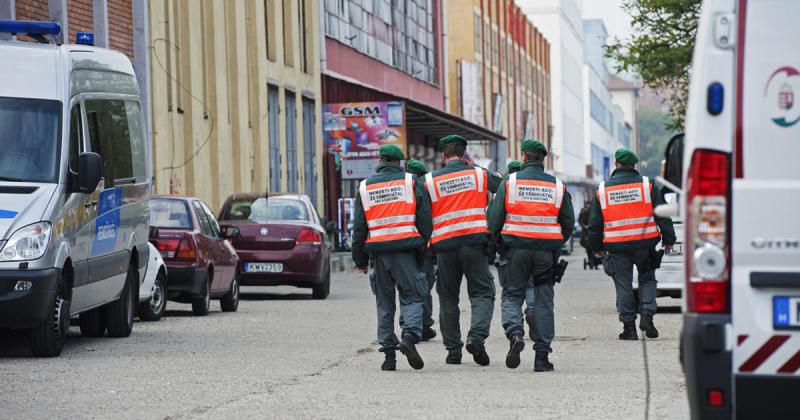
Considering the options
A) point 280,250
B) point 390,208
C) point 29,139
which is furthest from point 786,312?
point 280,250

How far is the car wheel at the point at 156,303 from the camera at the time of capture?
18.7 meters

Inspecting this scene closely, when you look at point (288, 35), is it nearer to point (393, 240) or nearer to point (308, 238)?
point (308, 238)

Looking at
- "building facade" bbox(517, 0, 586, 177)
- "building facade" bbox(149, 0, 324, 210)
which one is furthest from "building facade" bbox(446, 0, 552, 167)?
"building facade" bbox(149, 0, 324, 210)

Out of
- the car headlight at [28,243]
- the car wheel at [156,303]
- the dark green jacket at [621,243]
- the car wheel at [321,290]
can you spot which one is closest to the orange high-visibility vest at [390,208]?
the car headlight at [28,243]

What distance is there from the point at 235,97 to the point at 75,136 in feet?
82.3

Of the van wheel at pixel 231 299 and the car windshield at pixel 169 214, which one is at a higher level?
the car windshield at pixel 169 214

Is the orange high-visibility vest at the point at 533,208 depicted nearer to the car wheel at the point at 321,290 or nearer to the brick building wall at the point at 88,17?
the car wheel at the point at 321,290

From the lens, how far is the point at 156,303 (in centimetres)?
1898

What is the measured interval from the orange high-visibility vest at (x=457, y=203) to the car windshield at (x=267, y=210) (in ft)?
37.8

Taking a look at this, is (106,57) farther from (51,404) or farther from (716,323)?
(716,323)

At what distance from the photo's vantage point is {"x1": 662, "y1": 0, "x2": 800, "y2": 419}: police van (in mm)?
6441

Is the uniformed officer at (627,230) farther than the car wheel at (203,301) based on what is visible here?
No

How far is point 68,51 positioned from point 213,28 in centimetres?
2320

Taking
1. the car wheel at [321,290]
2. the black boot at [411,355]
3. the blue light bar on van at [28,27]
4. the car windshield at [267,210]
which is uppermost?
the blue light bar on van at [28,27]
